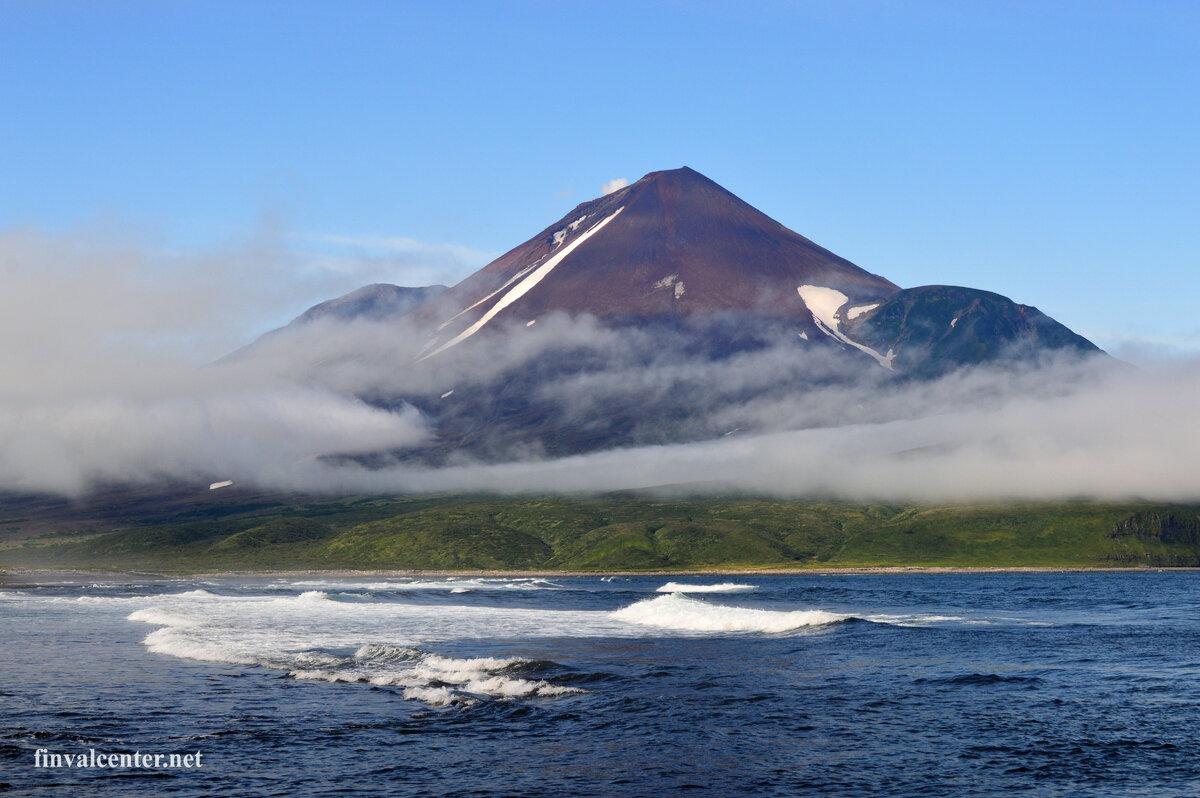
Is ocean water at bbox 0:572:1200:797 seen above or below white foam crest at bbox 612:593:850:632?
above

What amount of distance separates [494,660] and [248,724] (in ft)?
56.3

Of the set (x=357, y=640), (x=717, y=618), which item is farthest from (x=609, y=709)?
(x=717, y=618)

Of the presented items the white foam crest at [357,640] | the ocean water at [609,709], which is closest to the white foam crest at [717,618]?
the ocean water at [609,709]

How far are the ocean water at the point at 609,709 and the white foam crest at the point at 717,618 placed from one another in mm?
1268

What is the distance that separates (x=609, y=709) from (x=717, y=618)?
43.6m

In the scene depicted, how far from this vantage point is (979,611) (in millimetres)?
96250

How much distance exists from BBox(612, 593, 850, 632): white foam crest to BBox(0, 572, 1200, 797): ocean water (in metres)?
1.27

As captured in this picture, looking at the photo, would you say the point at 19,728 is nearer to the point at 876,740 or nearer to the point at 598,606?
the point at 876,740

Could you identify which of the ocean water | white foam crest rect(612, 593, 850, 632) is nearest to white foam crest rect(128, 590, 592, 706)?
the ocean water

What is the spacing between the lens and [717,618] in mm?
80812

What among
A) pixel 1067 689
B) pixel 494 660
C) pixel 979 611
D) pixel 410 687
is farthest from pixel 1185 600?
pixel 410 687

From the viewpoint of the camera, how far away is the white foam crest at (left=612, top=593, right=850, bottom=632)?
75.7m

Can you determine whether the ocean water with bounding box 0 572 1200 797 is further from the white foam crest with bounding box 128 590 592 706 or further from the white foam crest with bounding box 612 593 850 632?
the white foam crest with bounding box 612 593 850 632

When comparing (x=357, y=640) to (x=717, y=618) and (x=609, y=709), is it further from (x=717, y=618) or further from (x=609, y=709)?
(x=609, y=709)
